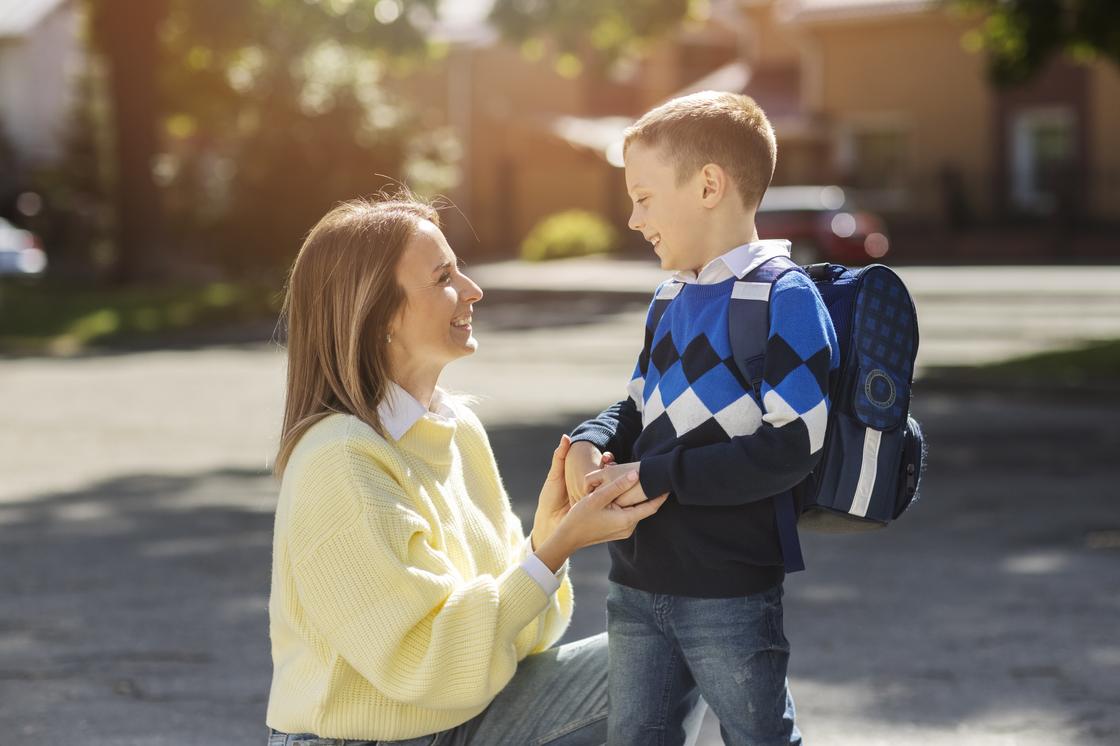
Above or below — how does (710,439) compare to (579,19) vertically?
below

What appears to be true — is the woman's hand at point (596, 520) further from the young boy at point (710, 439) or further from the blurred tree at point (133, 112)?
the blurred tree at point (133, 112)

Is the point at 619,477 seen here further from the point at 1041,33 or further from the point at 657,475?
the point at 1041,33

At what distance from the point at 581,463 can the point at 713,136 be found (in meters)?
0.65

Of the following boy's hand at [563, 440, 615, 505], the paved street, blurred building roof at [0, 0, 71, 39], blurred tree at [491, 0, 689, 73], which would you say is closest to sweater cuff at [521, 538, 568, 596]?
boy's hand at [563, 440, 615, 505]

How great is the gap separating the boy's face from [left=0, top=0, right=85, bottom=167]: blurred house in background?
4108cm

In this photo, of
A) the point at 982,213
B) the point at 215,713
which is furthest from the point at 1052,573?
the point at 982,213

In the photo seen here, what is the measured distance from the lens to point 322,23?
22.9 meters

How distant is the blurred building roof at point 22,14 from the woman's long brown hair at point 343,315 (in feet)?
140

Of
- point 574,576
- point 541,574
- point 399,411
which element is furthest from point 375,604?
Result: point 574,576

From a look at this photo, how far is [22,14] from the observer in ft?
139

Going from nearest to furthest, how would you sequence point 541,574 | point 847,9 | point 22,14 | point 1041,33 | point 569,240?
point 541,574 → point 1041,33 → point 847,9 → point 569,240 → point 22,14

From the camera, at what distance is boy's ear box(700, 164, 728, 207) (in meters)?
2.68

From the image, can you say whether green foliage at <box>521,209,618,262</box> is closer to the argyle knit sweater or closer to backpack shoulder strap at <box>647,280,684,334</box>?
backpack shoulder strap at <box>647,280,684,334</box>

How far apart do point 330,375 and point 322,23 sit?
2103 cm
